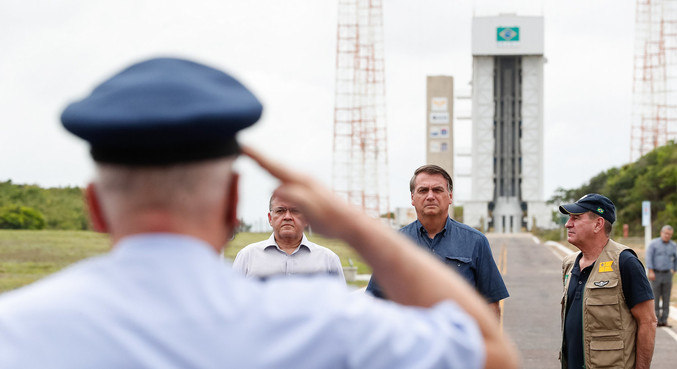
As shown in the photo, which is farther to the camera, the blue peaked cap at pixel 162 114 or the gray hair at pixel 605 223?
the gray hair at pixel 605 223

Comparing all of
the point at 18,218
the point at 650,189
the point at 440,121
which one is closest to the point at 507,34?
the point at 440,121

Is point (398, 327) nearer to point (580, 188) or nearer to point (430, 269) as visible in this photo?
point (430, 269)

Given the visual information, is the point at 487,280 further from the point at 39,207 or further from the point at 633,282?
the point at 39,207

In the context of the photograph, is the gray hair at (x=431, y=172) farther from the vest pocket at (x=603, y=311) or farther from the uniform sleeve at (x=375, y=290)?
the vest pocket at (x=603, y=311)

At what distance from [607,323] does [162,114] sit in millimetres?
4694

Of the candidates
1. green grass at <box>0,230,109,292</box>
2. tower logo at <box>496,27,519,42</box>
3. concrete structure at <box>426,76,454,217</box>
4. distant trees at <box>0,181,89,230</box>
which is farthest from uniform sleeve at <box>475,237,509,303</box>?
tower logo at <box>496,27,519,42</box>

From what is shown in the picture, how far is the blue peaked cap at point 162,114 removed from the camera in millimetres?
1285

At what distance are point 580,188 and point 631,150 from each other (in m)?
12.8

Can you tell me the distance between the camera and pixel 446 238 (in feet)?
18.7

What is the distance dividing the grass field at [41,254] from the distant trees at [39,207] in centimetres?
1329

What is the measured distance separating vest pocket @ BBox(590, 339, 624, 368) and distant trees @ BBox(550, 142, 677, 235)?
168ft

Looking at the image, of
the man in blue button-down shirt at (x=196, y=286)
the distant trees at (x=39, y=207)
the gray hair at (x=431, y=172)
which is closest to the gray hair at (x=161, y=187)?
the man in blue button-down shirt at (x=196, y=286)

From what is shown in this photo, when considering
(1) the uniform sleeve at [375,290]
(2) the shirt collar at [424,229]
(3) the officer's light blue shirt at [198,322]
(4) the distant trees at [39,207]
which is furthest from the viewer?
(4) the distant trees at [39,207]

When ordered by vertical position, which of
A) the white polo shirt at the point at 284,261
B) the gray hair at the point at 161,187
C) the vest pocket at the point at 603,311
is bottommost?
the vest pocket at the point at 603,311
